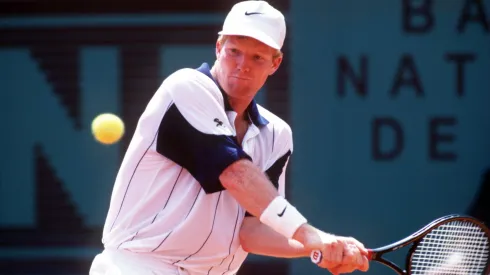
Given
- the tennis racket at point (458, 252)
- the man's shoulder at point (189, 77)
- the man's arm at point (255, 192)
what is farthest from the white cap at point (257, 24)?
the tennis racket at point (458, 252)

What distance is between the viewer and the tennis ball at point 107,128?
6.47m

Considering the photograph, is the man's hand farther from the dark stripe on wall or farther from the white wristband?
the dark stripe on wall

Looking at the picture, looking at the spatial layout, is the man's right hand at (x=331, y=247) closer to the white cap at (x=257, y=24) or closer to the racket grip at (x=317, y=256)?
the racket grip at (x=317, y=256)

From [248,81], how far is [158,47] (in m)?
3.41

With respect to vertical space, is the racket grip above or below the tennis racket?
above

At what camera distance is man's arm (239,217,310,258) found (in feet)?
11.0

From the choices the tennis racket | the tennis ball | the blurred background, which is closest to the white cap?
the tennis racket

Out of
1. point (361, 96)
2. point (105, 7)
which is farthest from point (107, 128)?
point (361, 96)

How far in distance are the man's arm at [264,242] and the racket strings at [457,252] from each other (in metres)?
0.51

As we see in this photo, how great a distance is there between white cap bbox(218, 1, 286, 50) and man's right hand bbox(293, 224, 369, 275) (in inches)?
23.2

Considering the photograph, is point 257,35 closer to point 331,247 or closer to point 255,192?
point 255,192

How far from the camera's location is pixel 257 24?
314 cm

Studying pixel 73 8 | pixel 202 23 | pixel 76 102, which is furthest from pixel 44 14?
Answer: pixel 202 23

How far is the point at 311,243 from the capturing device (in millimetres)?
2963
